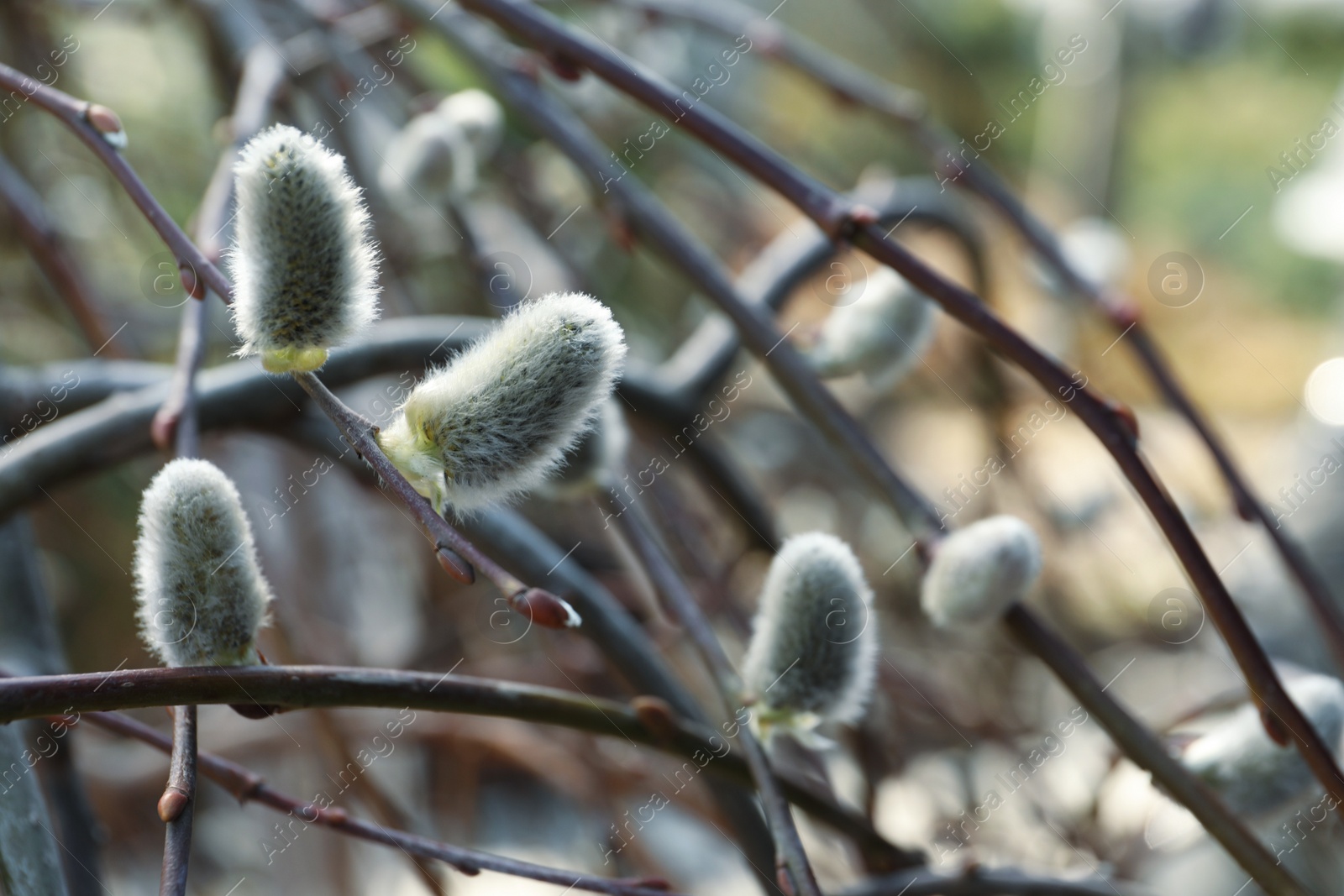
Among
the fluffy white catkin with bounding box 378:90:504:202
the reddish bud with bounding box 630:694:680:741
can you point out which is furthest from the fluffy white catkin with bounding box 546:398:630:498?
the fluffy white catkin with bounding box 378:90:504:202

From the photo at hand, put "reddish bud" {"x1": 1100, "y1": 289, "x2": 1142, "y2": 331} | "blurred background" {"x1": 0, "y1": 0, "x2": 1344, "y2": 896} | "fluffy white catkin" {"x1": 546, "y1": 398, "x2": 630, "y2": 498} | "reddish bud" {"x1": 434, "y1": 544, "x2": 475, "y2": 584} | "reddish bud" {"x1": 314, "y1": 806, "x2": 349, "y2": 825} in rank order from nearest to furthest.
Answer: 1. "reddish bud" {"x1": 434, "y1": 544, "x2": 475, "y2": 584}
2. "reddish bud" {"x1": 314, "y1": 806, "x2": 349, "y2": 825}
3. "fluffy white catkin" {"x1": 546, "y1": 398, "x2": 630, "y2": 498}
4. "reddish bud" {"x1": 1100, "y1": 289, "x2": 1142, "y2": 331}
5. "blurred background" {"x1": 0, "y1": 0, "x2": 1344, "y2": 896}

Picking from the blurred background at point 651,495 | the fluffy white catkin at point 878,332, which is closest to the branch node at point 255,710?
the blurred background at point 651,495

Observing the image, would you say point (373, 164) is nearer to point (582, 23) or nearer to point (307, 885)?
point (582, 23)

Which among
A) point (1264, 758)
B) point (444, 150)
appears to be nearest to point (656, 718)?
point (1264, 758)

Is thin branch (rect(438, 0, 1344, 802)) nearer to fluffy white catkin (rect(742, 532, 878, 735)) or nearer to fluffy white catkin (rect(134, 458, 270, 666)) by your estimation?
fluffy white catkin (rect(742, 532, 878, 735))

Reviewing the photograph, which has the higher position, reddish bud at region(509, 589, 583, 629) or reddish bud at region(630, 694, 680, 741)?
reddish bud at region(509, 589, 583, 629)

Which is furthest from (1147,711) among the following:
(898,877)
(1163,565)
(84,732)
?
(84,732)

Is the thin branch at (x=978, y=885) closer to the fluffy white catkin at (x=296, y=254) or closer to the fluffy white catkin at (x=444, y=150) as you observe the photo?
the fluffy white catkin at (x=296, y=254)
